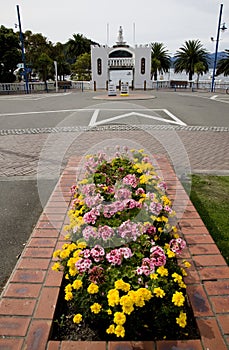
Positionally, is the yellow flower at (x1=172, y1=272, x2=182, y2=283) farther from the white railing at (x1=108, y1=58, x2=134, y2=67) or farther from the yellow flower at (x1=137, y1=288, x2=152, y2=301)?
the white railing at (x1=108, y1=58, x2=134, y2=67)

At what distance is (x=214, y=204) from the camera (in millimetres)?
3953

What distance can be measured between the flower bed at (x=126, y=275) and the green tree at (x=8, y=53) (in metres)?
32.8

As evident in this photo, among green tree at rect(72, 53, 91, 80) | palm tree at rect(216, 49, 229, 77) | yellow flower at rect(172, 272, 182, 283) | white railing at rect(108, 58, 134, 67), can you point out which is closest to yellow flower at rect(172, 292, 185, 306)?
yellow flower at rect(172, 272, 182, 283)

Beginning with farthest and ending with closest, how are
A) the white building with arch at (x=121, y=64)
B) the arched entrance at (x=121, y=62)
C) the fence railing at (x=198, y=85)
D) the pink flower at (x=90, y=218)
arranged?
the fence railing at (x=198, y=85), the arched entrance at (x=121, y=62), the white building with arch at (x=121, y=64), the pink flower at (x=90, y=218)

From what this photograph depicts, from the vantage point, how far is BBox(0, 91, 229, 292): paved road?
12.3 feet

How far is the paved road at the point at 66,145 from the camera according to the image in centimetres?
376

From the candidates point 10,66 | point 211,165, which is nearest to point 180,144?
point 211,165

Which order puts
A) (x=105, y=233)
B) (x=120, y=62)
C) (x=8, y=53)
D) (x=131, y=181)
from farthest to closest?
1. (x=120, y=62)
2. (x=8, y=53)
3. (x=131, y=181)
4. (x=105, y=233)

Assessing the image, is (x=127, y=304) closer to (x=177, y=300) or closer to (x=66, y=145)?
(x=177, y=300)

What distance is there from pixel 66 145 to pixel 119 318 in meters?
6.25

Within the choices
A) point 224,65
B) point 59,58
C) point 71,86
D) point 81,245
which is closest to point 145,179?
point 81,245

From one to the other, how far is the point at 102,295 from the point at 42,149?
19.0ft

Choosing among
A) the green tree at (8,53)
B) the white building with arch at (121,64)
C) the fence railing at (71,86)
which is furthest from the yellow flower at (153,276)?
the green tree at (8,53)

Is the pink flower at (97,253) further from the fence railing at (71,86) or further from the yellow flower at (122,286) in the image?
the fence railing at (71,86)
